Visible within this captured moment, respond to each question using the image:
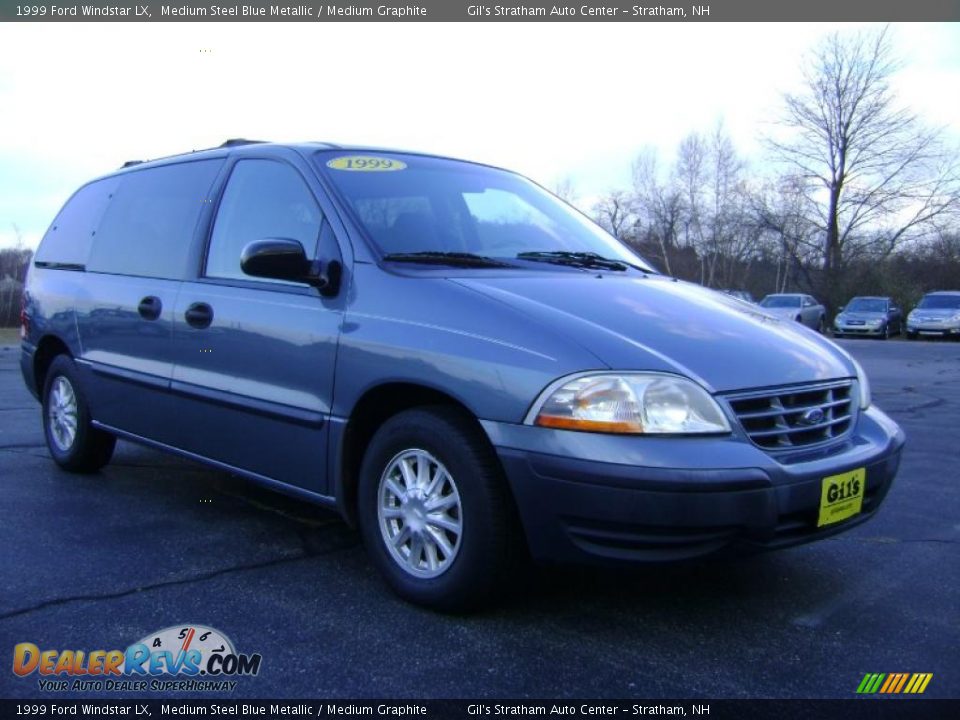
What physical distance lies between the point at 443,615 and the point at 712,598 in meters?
1.02

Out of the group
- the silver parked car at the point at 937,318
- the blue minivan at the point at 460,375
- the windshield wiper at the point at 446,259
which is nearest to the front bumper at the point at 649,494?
the blue minivan at the point at 460,375

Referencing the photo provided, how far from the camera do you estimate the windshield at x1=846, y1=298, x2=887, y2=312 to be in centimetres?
2969

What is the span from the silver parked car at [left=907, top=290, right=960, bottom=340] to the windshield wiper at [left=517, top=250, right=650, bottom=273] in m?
26.7

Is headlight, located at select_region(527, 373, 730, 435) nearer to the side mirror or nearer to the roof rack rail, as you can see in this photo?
the side mirror

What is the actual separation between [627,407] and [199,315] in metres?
2.18

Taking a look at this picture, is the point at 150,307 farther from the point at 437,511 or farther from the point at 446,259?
the point at 437,511

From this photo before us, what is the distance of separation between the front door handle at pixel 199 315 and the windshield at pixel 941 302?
94.0ft

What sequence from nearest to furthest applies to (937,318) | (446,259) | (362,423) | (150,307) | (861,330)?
(362,423) → (446,259) → (150,307) → (937,318) → (861,330)

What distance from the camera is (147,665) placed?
2.72 meters

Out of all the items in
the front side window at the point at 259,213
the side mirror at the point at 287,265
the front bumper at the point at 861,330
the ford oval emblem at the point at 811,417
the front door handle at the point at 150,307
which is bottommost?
the front bumper at the point at 861,330

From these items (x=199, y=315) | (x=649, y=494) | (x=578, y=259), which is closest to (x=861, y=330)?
(x=578, y=259)

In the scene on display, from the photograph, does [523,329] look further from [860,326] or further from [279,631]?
→ [860,326]

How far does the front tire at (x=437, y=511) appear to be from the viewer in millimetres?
2867

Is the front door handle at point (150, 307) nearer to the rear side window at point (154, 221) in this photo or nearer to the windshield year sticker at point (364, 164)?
Result: the rear side window at point (154, 221)
